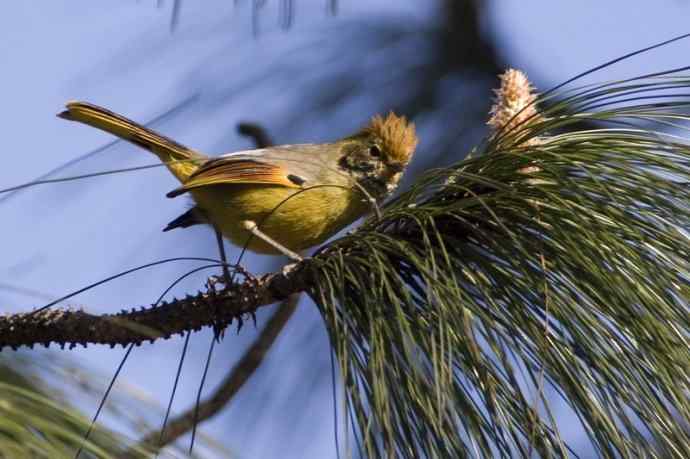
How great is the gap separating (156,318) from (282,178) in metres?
1.31

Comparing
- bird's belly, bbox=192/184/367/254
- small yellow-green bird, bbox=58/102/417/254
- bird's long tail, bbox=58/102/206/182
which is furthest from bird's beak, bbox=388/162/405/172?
bird's long tail, bbox=58/102/206/182

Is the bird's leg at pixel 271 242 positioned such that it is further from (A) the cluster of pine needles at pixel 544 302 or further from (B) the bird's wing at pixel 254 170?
(A) the cluster of pine needles at pixel 544 302

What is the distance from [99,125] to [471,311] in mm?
1767

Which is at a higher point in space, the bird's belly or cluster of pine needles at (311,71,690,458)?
the bird's belly

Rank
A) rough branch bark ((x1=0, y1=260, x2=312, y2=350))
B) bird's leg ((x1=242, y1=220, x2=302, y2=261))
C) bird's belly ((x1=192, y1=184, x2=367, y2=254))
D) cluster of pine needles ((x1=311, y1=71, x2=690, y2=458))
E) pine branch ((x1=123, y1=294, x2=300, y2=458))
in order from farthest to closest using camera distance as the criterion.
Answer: bird's belly ((x1=192, y1=184, x2=367, y2=254)) → bird's leg ((x1=242, y1=220, x2=302, y2=261)) → pine branch ((x1=123, y1=294, x2=300, y2=458)) → rough branch bark ((x1=0, y1=260, x2=312, y2=350)) → cluster of pine needles ((x1=311, y1=71, x2=690, y2=458))

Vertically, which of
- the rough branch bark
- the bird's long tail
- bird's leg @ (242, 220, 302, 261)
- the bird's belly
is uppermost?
the bird's long tail

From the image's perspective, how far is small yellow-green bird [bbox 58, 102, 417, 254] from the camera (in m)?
3.08

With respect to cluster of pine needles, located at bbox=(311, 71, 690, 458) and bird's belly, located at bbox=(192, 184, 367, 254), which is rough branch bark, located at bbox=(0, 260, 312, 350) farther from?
bird's belly, located at bbox=(192, 184, 367, 254)

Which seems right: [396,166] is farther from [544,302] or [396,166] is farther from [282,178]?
[544,302]

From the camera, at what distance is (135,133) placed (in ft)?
11.0

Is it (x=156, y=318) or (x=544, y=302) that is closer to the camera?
(x=544, y=302)

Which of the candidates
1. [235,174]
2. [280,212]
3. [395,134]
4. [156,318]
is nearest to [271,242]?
[280,212]

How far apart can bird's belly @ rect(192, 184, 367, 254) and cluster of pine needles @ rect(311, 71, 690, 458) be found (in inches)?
44.7

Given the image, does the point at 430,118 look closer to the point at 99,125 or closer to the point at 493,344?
the point at 99,125
